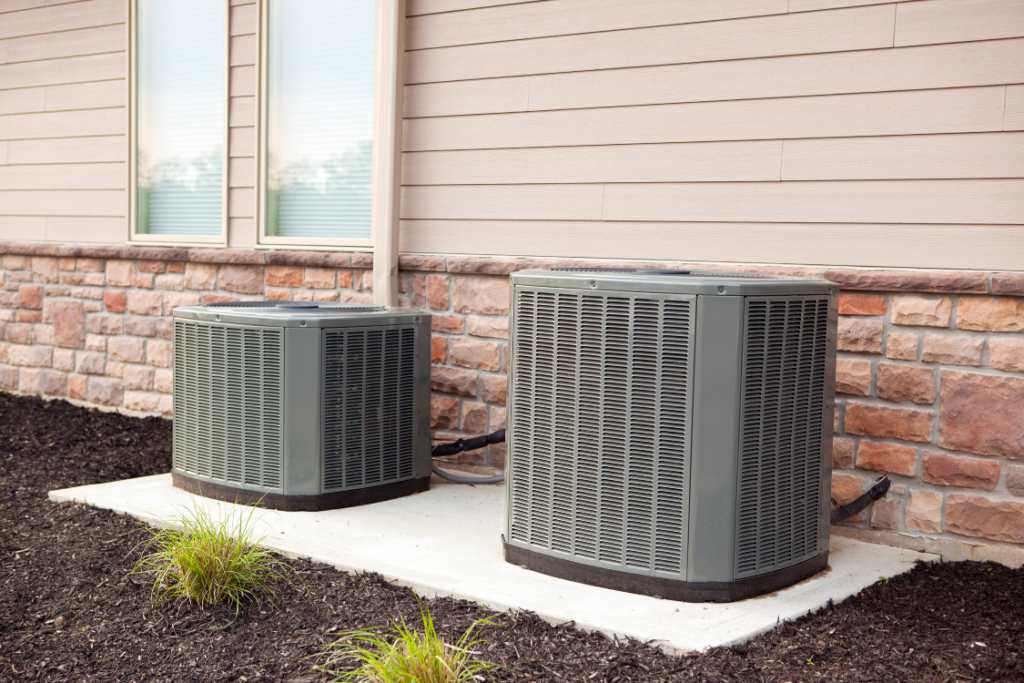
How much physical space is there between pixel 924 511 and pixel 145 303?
15.2 feet

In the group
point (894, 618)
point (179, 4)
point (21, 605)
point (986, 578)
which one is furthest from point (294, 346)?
point (179, 4)

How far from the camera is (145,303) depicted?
5.94 meters

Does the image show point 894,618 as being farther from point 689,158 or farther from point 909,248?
point 689,158

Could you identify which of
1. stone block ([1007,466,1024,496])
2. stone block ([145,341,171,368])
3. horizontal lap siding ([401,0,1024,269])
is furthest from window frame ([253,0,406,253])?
stone block ([1007,466,1024,496])

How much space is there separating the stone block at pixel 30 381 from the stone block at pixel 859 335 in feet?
17.6

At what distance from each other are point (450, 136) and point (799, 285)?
230 cm

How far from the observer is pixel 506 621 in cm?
264

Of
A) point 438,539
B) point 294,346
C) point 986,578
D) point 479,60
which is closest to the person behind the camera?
point 986,578

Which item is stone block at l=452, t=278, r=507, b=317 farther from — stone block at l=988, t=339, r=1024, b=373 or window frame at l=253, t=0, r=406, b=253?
stone block at l=988, t=339, r=1024, b=373

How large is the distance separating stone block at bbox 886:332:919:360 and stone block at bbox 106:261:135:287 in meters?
4.58

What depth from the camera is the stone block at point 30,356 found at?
21.2 feet

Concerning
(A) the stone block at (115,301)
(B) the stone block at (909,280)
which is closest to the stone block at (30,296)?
(A) the stone block at (115,301)

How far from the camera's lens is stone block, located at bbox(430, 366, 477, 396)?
459cm

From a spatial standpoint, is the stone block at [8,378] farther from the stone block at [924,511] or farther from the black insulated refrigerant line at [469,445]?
the stone block at [924,511]
